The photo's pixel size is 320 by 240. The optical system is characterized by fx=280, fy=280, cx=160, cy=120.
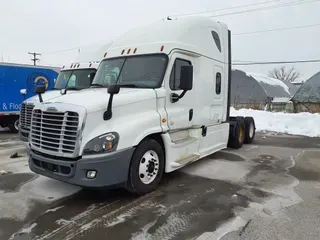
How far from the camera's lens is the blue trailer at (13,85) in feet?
39.7

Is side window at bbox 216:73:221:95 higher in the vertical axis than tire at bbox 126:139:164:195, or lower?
higher

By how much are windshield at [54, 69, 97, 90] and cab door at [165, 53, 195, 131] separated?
15.0ft

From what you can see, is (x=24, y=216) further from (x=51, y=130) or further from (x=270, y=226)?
(x=270, y=226)

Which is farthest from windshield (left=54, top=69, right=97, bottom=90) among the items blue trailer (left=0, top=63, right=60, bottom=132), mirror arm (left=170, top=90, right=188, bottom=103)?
mirror arm (left=170, top=90, right=188, bottom=103)

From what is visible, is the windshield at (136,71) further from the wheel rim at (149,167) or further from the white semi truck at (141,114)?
the wheel rim at (149,167)

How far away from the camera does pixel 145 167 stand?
475 cm

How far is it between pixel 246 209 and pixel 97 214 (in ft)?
7.23

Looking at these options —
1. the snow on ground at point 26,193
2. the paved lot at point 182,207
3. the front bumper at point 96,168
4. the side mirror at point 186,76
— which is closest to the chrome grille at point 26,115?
the snow on ground at point 26,193

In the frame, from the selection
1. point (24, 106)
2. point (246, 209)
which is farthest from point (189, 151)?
point (24, 106)

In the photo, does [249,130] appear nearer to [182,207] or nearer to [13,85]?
[182,207]

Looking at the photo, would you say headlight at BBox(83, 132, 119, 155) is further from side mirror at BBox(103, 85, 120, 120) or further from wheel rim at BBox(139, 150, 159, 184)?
wheel rim at BBox(139, 150, 159, 184)

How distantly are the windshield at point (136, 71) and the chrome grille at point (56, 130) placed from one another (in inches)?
55.6

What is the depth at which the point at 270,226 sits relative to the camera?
144 inches

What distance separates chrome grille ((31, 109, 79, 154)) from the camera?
13.5 feet
